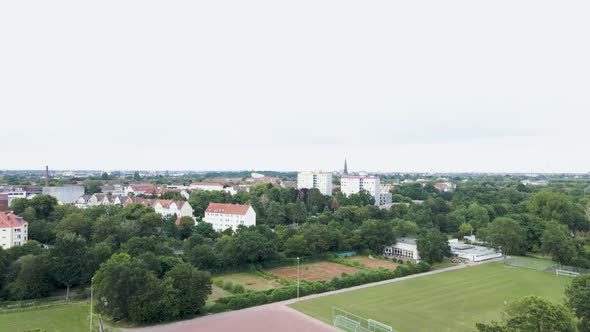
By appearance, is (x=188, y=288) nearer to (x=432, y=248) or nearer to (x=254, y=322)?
(x=254, y=322)

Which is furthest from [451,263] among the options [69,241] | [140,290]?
[69,241]

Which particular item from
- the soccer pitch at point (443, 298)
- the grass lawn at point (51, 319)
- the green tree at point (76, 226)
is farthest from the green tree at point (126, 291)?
the green tree at point (76, 226)

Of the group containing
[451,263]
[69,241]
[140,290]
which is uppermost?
[69,241]

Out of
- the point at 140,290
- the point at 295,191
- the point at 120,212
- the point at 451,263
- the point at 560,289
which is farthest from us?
the point at 295,191

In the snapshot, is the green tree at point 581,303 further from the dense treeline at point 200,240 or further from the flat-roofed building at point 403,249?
the flat-roofed building at point 403,249

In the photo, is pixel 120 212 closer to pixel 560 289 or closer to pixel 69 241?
pixel 69 241
